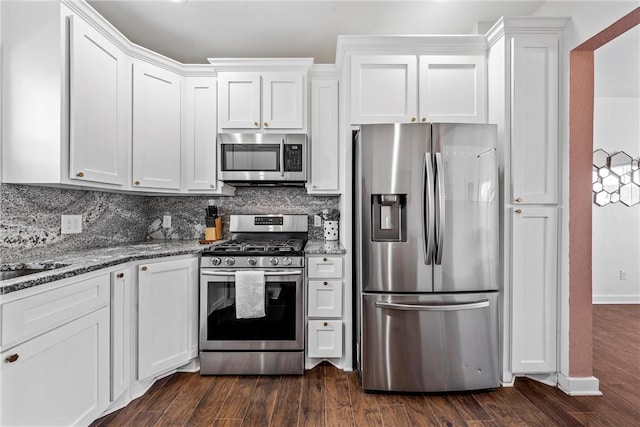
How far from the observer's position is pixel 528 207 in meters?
2.10

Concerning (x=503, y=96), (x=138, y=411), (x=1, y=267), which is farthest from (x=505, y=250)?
(x=1, y=267)

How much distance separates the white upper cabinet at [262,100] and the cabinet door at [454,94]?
3.27 ft

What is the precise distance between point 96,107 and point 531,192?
291cm

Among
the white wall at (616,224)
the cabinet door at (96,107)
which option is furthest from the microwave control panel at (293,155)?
the white wall at (616,224)

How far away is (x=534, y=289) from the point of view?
2.11 metres

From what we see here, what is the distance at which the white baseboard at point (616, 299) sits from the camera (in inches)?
154

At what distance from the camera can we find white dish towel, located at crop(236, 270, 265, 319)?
2209 mm

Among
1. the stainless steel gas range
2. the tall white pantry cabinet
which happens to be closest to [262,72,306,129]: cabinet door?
the stainless steel gas range

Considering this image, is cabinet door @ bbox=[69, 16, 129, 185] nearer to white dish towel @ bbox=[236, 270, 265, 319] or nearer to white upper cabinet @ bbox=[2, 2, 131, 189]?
white upper cabinet @ bbox=[2, 2, 131, 189]

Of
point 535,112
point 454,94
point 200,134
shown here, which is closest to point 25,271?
point 200,134

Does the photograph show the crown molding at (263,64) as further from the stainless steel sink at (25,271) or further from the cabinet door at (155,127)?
the stainless steel sink at (25,271)

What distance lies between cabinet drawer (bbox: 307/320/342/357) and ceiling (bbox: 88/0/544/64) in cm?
234

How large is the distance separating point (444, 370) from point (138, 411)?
193cm

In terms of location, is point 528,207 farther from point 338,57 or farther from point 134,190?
point 134,190
